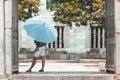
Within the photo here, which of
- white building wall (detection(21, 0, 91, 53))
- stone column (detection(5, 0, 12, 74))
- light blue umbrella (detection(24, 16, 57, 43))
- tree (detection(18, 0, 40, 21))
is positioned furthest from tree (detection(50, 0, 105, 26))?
stone column (detection(5, 0, 12, 74))

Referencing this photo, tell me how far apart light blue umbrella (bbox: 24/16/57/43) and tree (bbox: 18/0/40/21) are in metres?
20.3

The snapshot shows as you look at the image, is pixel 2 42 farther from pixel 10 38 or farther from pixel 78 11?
pixel 78 11

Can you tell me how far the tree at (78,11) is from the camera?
33.4 metres

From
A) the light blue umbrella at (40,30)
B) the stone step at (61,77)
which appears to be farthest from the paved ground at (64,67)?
the stone step at (61,77)

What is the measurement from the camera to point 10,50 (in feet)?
37.5

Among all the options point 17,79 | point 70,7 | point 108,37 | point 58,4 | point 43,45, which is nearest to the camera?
point 17,79

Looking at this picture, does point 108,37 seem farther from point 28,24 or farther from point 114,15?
point 28,24

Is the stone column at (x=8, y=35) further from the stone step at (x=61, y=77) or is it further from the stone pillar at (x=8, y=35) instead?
the stone step at (x=61, y=77)

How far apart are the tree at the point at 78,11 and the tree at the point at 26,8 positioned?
1.83 m

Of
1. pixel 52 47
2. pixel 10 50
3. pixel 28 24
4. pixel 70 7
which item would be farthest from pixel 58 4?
pixel 10 50

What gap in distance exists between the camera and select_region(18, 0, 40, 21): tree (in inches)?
1346

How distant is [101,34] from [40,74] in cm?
3022

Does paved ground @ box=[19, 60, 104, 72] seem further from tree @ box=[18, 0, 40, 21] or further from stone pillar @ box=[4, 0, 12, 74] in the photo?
tree @ box=[18, 0, 40, 21]

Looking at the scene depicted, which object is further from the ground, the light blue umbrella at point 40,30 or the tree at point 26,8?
the tree at point 26,8
